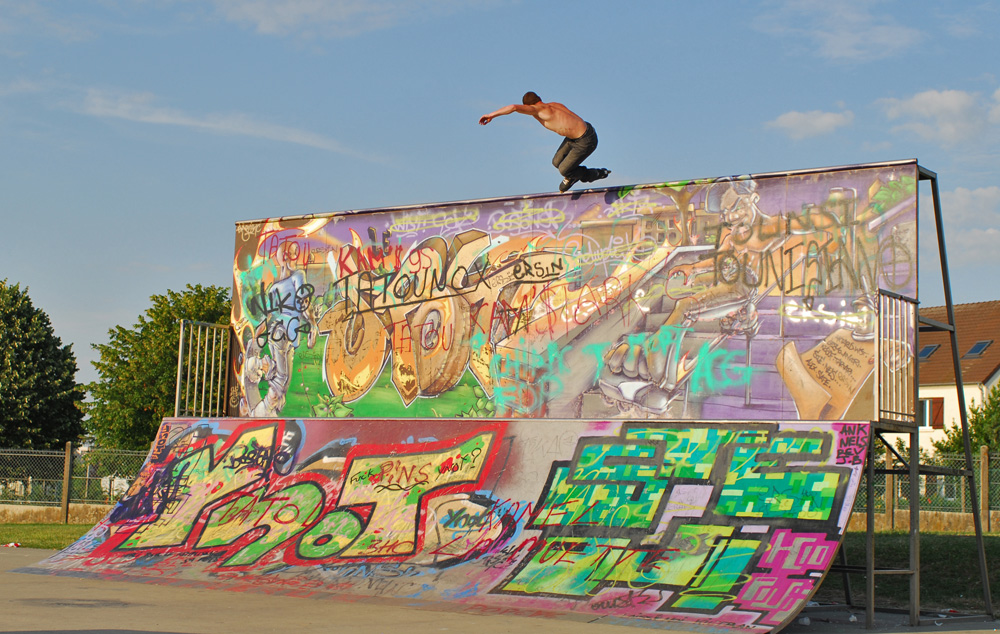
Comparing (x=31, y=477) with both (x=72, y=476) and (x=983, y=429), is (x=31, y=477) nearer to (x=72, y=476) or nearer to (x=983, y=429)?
(x=72, y=476)

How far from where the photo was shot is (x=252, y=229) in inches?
634

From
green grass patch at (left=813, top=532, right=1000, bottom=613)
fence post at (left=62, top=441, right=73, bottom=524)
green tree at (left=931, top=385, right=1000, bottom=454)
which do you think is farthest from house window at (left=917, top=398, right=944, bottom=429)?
fence post at (left=62, top=441, right=73, bottom=524)

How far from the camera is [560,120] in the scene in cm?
1280

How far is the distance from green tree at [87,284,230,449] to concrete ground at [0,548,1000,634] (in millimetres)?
29089

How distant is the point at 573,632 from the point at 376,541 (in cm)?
403

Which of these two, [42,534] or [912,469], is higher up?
[912,469]

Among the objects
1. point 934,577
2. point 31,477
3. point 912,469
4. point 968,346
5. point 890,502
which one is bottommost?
point 934,577

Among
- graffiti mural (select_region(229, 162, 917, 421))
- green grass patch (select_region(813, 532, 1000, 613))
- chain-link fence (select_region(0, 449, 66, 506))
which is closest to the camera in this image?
graffiti mural (select_region(229, 162, 917, 421))

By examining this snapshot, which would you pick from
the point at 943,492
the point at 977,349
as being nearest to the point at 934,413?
the point at 977,349

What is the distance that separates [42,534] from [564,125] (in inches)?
530

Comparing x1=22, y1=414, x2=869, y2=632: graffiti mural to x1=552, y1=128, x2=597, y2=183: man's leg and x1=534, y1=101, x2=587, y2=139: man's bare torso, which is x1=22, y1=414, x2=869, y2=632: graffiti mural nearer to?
x1=552, y1=128, x2=597, y2=183: man's leg

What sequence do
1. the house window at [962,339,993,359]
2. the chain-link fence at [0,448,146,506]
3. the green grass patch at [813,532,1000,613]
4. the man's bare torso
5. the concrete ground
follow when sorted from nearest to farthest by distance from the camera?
the concrete ground
the green grass patch at [813,532,1000,613]
the man's bare torso
the chain-link fence at [0,448,146,506]
the house window at [962,339,993,359]

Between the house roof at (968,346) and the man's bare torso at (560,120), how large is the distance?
2926cm

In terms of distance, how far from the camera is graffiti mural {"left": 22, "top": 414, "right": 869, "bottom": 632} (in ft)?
32.6
